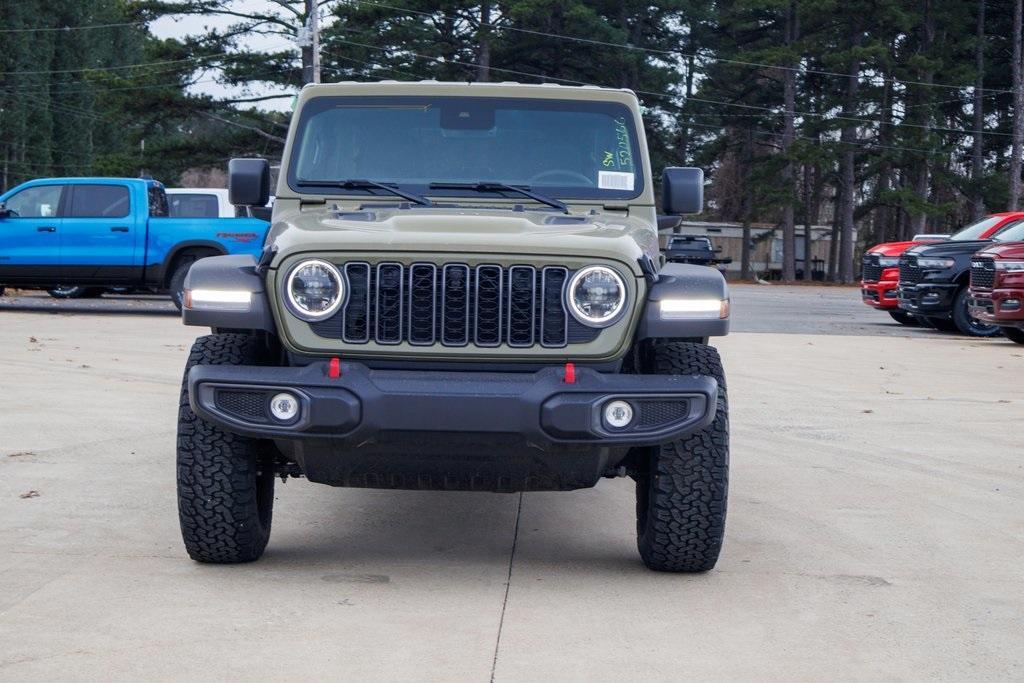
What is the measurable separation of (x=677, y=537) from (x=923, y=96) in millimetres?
52018

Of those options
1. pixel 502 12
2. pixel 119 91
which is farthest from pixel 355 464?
pixel 502 12

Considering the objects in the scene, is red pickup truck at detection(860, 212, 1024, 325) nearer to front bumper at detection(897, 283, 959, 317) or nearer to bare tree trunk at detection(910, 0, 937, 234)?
front bumper at detection(897, 283, 959, 317)

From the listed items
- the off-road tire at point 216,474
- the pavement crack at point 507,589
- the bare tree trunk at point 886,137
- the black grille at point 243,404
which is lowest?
the pavement crack at point 507,589

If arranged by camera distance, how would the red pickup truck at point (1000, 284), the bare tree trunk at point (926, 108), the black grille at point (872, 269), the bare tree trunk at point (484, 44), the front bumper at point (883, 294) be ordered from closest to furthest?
the red pickup truck at point (1000, 284) < the front bumper at point (883, 294) < the black grille at point (872, 269) < the bare tree trunk at point (484, 44) < the bare tree trunk at point (926, 108)

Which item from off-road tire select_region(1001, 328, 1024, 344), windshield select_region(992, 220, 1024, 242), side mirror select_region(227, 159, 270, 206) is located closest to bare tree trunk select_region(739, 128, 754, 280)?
windshield select_region(992, 220, 1024, 242)

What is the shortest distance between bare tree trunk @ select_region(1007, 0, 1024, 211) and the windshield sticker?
4327 centimetres

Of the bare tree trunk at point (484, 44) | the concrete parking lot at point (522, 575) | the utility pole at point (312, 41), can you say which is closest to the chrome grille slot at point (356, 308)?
the concrete parking lot at point (522, 575)

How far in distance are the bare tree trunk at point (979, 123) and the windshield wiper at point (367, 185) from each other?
167 ft

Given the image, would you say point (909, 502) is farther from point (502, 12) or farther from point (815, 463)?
point (502, 12)

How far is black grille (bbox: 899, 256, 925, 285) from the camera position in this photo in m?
20.6

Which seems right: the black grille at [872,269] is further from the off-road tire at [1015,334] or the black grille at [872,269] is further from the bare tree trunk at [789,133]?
the bare tree trunk at [789,133]

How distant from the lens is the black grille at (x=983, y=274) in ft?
58.2

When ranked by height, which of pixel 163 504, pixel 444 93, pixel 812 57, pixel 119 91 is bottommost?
pixel 163 504

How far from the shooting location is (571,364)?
4965 mm
